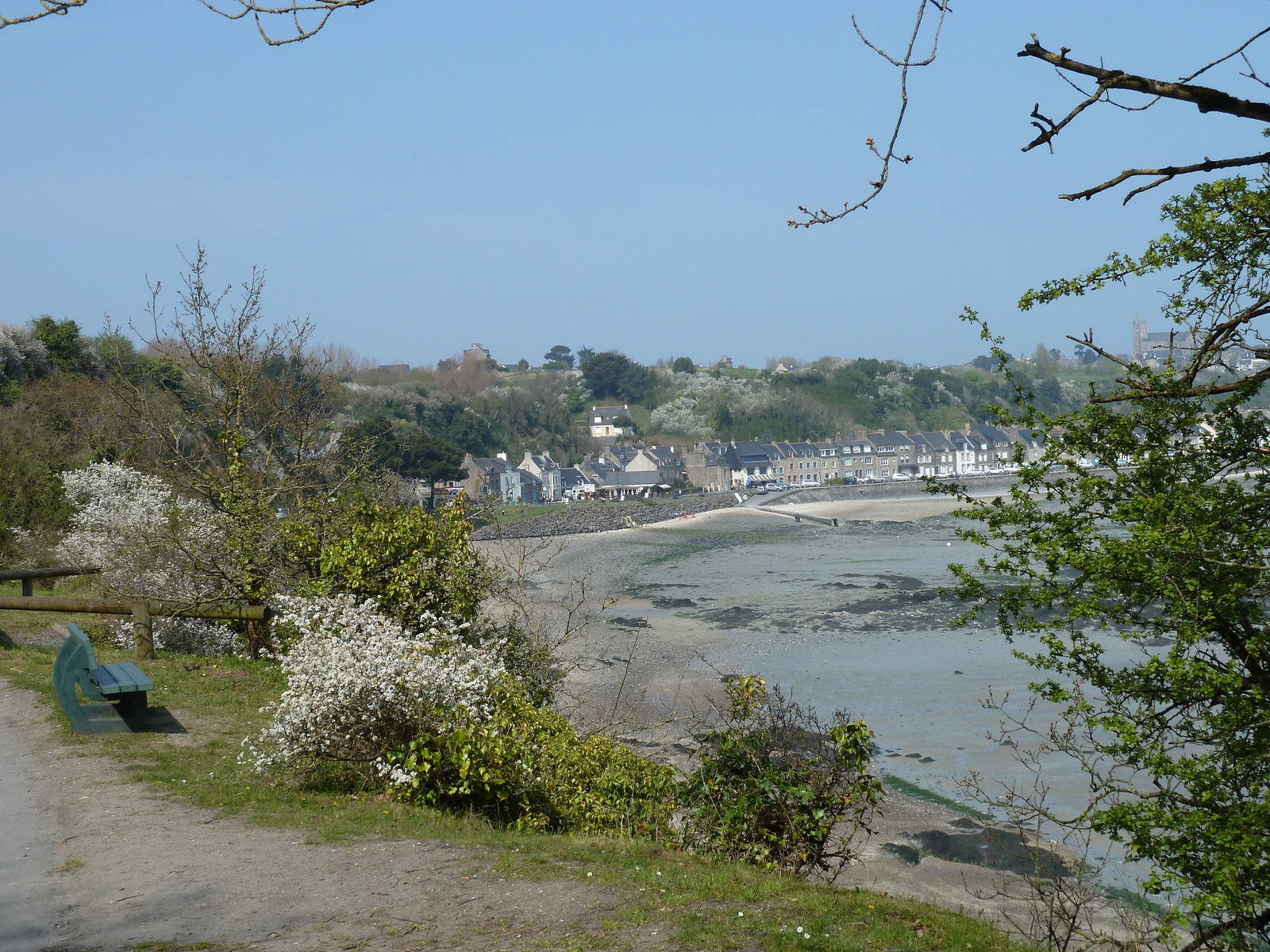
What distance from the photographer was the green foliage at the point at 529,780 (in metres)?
7.82

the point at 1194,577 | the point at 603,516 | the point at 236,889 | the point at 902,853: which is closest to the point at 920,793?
the point at 902,853

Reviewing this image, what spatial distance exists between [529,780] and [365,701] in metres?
1.49

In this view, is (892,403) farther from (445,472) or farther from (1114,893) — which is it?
(1114,893)

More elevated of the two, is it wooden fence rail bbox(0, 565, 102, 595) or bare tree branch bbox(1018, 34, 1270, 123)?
bare tree branch bbox(1018, 34, 1270, 123)

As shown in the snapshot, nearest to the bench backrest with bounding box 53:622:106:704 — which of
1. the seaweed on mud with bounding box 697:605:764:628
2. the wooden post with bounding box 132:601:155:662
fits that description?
the wooden post with bounding box 132:601:155:662

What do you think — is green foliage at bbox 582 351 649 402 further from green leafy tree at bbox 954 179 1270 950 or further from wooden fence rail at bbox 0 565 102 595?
green leafy tree at bbox 954 179 1270 950

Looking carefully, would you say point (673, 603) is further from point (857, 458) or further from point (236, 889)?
point (857, 458)

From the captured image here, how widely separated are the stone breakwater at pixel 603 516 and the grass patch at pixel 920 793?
50166 mm

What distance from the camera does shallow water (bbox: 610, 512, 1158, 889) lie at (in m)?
16.9

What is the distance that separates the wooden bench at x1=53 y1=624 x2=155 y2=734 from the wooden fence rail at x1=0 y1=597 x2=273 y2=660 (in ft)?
8.60

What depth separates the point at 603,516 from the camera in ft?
285

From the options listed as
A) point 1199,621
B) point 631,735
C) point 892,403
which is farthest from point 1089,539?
point 892,403

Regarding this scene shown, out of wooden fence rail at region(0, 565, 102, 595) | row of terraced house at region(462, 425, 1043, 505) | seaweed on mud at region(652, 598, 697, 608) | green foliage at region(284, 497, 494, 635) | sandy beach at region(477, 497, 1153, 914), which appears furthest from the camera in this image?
row of terraced house at region(462, 425, 1043, 505)

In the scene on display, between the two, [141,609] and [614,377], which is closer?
[141,609]
